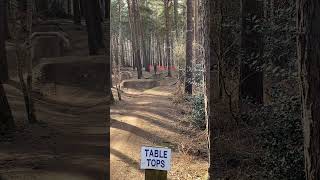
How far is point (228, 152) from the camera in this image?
899 centimetres

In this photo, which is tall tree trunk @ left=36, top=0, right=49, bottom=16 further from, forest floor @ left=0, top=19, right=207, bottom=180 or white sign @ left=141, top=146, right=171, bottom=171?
white sign @ left=141, top=146, right=171, bottom=171

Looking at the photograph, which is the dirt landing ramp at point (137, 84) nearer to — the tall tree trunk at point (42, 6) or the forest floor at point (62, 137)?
the forest floor at point (62, 137)

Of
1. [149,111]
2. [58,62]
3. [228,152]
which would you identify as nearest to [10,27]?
[58,62]

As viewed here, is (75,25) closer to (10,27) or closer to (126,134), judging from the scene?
(10,27)

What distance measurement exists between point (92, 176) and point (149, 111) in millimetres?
14378

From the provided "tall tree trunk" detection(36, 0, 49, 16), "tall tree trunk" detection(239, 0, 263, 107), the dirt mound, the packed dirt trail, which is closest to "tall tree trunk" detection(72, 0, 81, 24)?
"tall tree trunk" detection(36, 0, 49, 16)

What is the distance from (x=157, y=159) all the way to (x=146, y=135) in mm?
9684

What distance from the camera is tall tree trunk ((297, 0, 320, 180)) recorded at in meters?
4.40

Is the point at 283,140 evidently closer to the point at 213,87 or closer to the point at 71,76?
the point at 213,87

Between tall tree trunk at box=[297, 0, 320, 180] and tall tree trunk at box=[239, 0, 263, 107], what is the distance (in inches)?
138

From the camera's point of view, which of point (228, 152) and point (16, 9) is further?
point (228, 152)

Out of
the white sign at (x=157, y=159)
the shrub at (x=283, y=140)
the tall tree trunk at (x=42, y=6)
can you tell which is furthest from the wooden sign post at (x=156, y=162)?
the shrub at (x=283, y=140)

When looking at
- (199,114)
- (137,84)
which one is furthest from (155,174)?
(137,84)

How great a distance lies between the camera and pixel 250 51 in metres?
8.62
